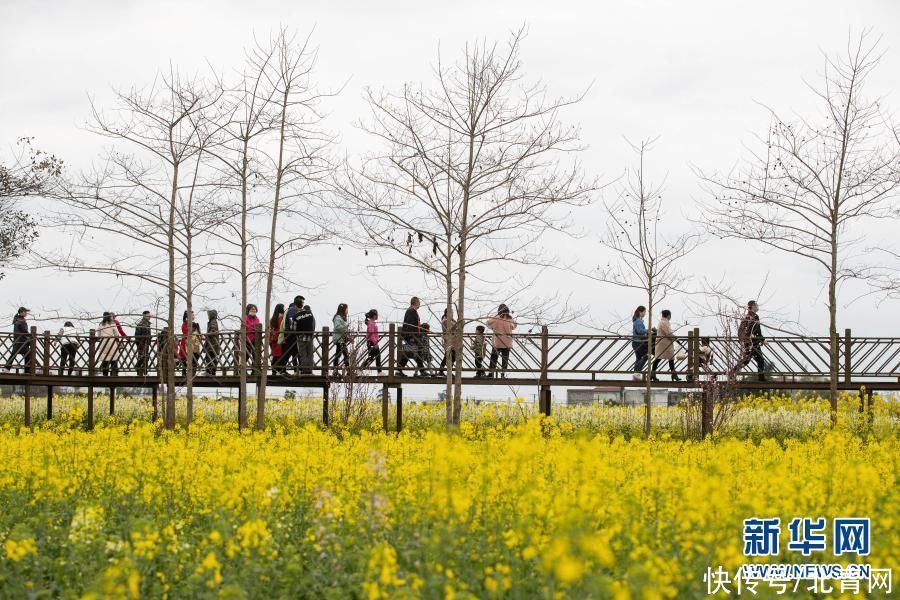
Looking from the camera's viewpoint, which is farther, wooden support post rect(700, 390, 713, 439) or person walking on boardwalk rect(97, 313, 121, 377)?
person walking on boardwalk rect(97, 313, 121, 377)

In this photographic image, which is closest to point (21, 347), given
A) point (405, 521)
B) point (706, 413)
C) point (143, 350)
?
point (143, 350)

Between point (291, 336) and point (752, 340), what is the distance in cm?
926

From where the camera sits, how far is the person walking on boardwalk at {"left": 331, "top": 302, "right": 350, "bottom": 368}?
20.4m

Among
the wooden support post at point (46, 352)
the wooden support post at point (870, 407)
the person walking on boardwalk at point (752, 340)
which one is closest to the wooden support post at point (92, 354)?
the wooden support post at point (46, 352)

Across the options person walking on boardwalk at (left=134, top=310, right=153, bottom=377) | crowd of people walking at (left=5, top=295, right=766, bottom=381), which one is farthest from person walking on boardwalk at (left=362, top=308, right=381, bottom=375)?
person walking on boardwalk at (left=134, top=310, right=153, bottom=377)

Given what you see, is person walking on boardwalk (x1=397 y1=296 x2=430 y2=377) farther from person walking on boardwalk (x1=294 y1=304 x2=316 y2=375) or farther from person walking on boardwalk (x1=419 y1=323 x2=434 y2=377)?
person walking on boardwalk (x1=294 y1=304 x2=316 y2=375)

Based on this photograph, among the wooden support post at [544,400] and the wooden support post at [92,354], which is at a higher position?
the wooden support post at [92,354]

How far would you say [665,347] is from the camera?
20.2 meters

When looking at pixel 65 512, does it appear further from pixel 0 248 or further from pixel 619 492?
pixel 0 248

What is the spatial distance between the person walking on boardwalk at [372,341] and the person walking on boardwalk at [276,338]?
184 cm

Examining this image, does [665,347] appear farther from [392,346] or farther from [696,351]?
[392,346]

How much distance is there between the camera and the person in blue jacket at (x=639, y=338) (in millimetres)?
20013

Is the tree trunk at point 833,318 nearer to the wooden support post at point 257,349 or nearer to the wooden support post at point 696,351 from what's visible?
the wooden support post at point 696,351

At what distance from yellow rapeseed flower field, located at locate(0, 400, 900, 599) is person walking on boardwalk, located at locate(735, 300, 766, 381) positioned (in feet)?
30.4
